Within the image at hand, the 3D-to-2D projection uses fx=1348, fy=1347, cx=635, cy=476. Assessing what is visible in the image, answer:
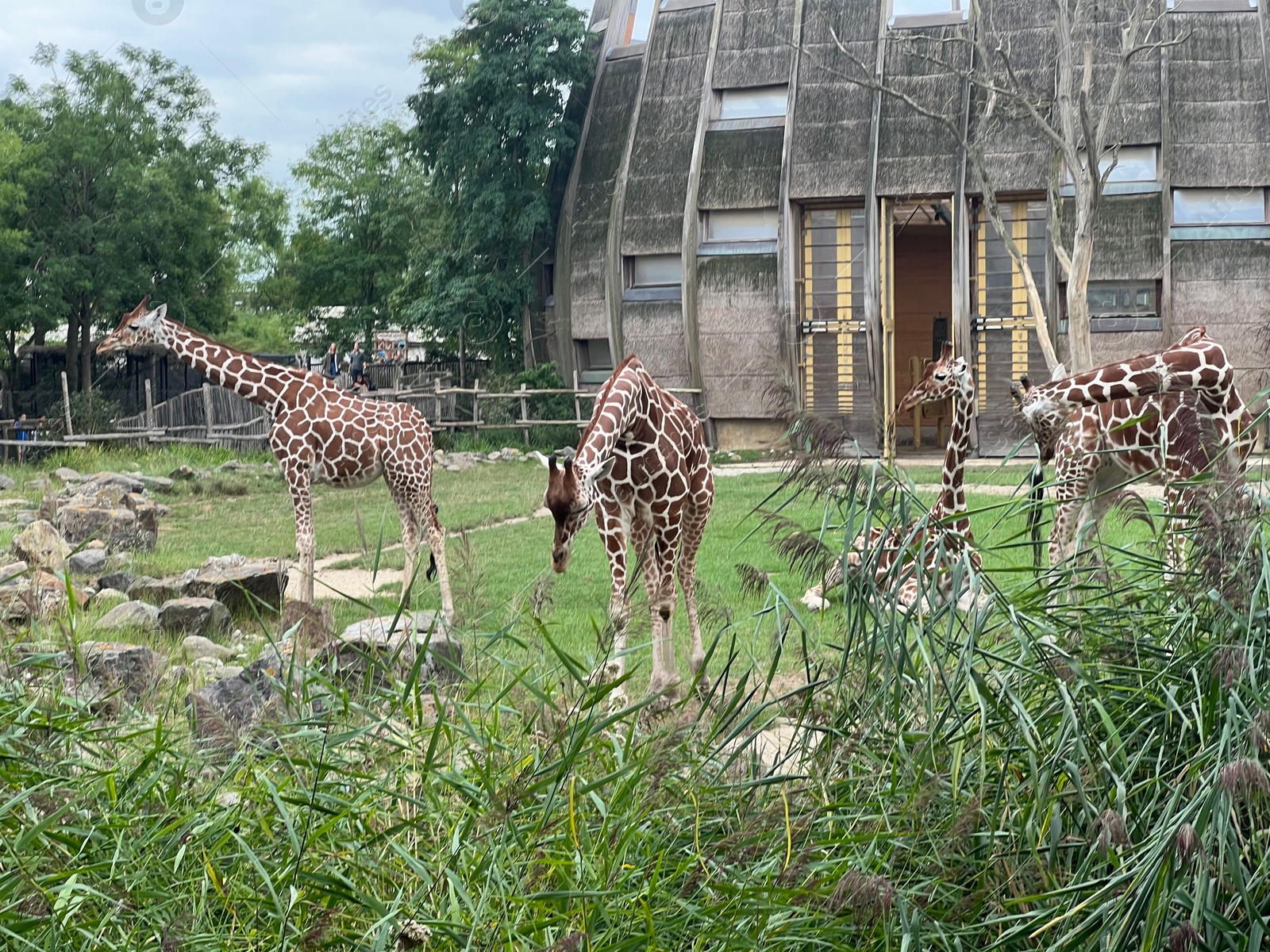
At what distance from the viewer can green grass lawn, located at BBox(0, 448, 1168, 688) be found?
5.57m

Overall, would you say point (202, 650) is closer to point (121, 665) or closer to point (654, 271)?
point (121, 665)

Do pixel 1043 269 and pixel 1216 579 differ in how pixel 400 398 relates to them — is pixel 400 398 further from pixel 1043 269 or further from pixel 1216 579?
pixel 1216 579

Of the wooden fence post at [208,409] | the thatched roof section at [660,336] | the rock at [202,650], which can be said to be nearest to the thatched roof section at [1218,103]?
the thatched roof section at [660,336]

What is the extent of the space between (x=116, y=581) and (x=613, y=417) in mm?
5254

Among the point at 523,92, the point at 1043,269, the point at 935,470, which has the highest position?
the point at 523,92

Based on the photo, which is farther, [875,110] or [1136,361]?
[875,110]

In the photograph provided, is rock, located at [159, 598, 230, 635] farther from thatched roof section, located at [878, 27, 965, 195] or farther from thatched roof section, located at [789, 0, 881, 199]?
thatched roof section, located at [878, 27, 965, 195]

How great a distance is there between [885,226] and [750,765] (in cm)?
1859

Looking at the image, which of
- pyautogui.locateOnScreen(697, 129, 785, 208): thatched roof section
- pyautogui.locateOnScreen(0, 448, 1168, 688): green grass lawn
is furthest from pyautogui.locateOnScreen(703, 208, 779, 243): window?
pyautogui.locateOnScreen(0, 448, 1168, 688): green grass lawn

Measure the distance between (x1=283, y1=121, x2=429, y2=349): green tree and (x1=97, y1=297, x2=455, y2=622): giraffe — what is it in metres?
23.7

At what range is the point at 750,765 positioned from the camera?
378 cm

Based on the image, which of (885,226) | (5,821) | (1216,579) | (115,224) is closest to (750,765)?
(1216,579)

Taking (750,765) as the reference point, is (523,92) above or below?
above

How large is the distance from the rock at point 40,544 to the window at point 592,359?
1497 cm
